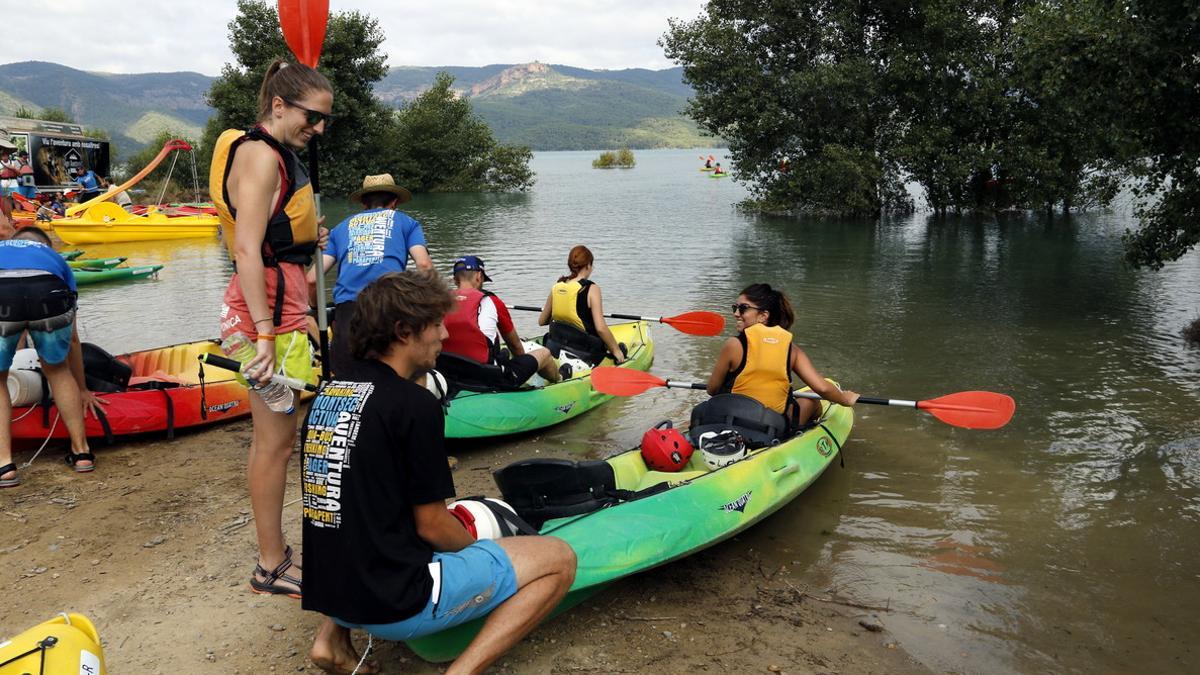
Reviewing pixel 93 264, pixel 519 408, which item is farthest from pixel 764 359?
pixel 93 264

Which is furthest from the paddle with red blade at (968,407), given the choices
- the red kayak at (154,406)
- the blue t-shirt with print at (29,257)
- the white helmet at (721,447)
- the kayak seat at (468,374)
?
the blue t-shirt with print at (29,257)

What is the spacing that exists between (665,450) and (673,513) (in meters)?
0.99

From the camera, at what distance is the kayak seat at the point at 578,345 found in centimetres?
806

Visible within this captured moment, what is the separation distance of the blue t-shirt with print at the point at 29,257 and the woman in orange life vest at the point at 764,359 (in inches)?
162

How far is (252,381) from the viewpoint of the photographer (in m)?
3.46

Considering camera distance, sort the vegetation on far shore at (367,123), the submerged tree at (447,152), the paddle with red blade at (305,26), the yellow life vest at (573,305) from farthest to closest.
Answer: the submerged tree at (447,152)
the vegetation on far shore at (367,123)
the yellow life vest at (573,305)
the paddle with red blade at (305,26)

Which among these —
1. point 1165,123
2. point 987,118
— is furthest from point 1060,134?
point 1165,123

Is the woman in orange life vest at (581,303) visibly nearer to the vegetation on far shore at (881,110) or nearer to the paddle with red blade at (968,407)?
the paddle with red blade at (968,407)

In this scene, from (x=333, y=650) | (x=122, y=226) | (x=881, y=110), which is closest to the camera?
(x=333, y=650)

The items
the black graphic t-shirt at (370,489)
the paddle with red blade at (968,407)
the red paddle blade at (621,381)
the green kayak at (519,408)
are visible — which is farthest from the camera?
the red paddle blade at (621,381)

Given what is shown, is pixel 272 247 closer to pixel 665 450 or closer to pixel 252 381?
pixel 252 381

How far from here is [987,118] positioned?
21.8 m

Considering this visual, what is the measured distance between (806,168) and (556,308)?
19064 mm

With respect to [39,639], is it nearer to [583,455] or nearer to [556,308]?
[583,455]
